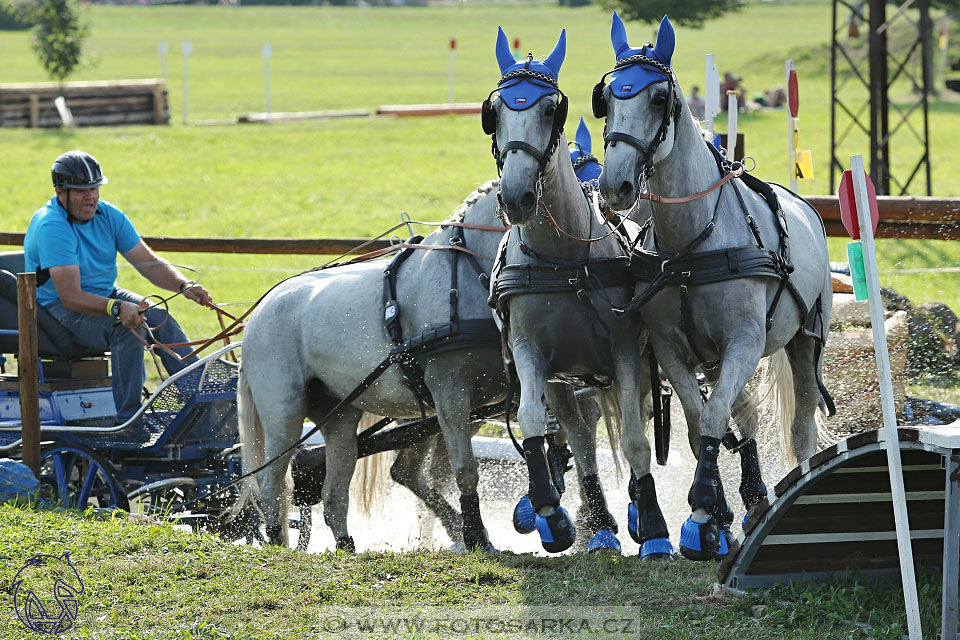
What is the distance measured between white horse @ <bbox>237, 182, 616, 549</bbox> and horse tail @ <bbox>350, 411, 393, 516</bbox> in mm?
170

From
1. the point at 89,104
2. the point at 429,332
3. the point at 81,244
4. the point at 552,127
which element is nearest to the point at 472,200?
the point at 429,332

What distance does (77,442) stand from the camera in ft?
20.4

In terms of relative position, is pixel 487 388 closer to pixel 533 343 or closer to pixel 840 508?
pixel 533 343

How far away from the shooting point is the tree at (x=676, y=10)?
29.9m

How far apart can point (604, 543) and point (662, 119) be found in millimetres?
1933

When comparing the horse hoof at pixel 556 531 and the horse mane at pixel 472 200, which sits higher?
the horse mane at pixel 472 200

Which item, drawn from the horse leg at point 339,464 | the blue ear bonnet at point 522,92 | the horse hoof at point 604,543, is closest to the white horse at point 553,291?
the blue ear bonnet at point 522,92

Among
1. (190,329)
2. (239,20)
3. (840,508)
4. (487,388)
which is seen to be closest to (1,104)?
(190,329)

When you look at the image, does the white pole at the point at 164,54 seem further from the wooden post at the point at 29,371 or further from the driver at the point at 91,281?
the wooden post at the point at 29,371

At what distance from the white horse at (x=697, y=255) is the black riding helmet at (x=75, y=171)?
3.39m

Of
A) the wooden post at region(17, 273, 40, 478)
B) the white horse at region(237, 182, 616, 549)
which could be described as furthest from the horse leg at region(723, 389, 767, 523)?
the wooden post at region(17, 273, 40, 478)

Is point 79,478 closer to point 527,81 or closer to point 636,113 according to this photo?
point 527,81

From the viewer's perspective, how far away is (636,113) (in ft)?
13.2

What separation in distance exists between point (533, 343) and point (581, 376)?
11.5 inches
